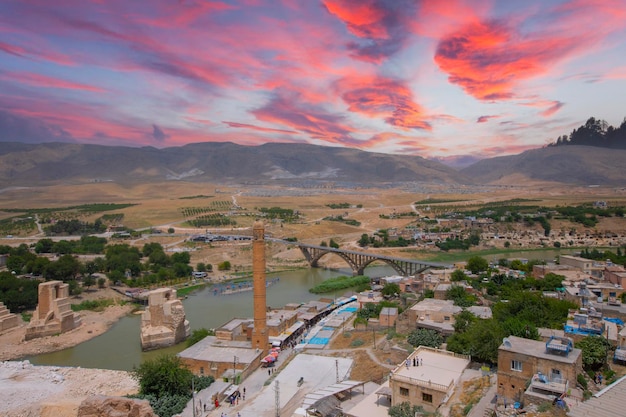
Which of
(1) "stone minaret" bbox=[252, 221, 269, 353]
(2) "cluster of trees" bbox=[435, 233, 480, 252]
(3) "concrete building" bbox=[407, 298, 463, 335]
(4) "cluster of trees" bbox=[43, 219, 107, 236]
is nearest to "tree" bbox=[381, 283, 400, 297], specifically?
(3) "concrete building" bbox=[407, 298, 463, 335]

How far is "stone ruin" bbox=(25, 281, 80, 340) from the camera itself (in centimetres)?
3011

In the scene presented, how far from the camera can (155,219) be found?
305ft

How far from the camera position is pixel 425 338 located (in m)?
22.0

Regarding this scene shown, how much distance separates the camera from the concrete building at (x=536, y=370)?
42.4 ft

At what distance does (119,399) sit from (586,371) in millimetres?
14599

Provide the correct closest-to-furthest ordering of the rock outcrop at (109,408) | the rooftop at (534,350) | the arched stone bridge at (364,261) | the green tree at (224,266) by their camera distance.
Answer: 1. the rock outcrop at (109,408)
2. the rooftop at (534,350)
3. the arched stone bridge at (364,261)
4. the green tree at (224,266)

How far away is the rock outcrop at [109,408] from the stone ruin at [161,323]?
53.8 feet

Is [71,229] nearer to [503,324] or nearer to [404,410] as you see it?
[503,324]

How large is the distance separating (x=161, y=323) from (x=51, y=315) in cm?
818

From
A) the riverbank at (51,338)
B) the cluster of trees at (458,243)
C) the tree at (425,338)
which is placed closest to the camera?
the tree at (425,338)

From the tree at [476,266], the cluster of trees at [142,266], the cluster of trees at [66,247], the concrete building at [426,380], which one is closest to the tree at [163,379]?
the concrete building at [426,380]

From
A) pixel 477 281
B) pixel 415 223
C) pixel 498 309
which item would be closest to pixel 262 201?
pixel 415 223

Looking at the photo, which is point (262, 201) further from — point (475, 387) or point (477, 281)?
point (475, 387)

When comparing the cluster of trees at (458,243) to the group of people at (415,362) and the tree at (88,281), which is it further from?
the group of people at (415,362)
